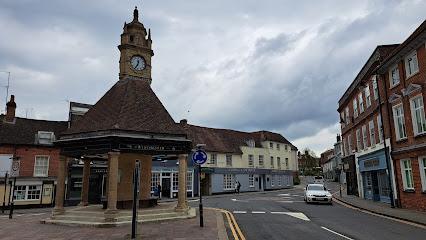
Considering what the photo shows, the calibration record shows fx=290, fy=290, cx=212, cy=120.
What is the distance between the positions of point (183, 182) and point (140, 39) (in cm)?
963

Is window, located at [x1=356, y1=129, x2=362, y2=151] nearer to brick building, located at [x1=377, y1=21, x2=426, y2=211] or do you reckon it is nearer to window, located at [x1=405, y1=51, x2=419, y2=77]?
brick building, located at [x1=377, y1=21, x2=426, y2=211]

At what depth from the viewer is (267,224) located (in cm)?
1295

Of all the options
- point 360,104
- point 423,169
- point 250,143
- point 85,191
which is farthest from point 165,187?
point 423,169

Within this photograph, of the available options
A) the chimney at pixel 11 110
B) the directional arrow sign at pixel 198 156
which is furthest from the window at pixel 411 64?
the chimney at pixel 11 110

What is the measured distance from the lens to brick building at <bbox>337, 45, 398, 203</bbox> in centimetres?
2180

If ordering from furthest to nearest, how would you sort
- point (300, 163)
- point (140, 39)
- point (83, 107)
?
1. point (300, 163)
2. point (83, 107)
3. point (140, 39)

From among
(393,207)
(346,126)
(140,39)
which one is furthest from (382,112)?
(140,39)

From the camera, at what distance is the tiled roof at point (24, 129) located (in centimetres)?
2789

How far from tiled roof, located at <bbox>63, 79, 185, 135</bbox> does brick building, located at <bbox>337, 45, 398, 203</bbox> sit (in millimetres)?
14040

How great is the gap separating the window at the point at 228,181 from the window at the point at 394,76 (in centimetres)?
2463

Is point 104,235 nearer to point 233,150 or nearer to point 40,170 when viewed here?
point 40,170

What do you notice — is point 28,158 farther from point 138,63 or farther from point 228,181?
point 228,181

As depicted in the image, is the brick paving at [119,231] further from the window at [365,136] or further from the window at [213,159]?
the window at [213,159]

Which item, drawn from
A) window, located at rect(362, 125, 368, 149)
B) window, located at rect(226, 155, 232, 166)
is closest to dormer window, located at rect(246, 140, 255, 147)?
window, located at rect(226, 155, 232, 166)
